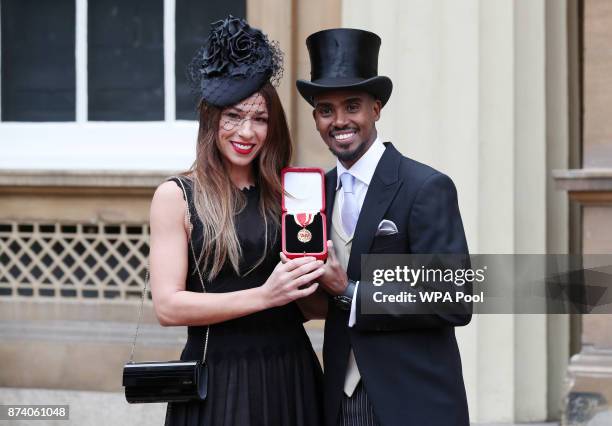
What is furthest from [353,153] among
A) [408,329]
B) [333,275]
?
[408,329]

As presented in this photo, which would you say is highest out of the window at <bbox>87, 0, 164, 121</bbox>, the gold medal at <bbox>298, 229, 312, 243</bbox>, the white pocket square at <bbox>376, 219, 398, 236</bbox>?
the window at <bbox>87, 0, 164, 121</bbox>

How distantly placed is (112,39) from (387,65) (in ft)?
6.82

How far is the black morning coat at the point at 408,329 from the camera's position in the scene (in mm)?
3516

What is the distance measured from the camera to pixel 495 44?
6.30 meters

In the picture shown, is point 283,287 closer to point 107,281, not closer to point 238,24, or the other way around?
point 238,24

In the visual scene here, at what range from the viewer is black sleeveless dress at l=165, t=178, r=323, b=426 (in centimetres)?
375

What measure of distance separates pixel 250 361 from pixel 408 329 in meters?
0.60

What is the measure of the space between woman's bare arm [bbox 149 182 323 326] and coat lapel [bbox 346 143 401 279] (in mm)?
291

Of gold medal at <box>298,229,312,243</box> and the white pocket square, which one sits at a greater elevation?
the white pocket square

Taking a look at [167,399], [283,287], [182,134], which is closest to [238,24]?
[283,287]

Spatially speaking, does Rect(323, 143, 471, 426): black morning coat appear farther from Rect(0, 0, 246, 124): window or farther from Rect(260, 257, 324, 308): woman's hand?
Rect(0, 0, 246, 124): window

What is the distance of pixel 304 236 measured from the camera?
3.53 meters

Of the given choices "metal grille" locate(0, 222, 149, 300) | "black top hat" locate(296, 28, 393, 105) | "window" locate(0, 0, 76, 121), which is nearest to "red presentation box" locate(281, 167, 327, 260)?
"black top hat" locate(296, 28, 393, 105)

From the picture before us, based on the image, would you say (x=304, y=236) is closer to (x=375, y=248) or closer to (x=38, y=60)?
(x=375, y=248)
